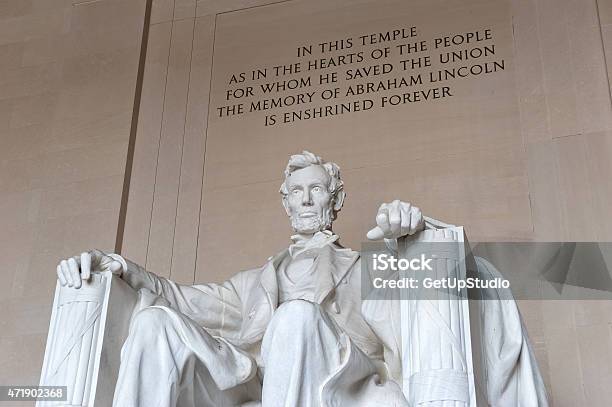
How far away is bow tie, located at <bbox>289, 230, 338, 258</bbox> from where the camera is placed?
15.4 feet

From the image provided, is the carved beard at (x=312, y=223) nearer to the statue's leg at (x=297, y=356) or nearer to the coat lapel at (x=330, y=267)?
the coat lapel at (x=330, y=267)

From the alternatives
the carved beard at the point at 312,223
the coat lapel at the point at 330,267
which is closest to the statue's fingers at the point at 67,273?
the coat lapel at the point at 330,267

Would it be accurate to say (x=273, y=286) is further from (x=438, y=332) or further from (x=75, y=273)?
(x=438, y=332)

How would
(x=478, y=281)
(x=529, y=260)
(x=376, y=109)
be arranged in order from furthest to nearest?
(x=376, y=109), (x=529, y=260), (x=478, y=281)

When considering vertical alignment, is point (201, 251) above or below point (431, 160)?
below

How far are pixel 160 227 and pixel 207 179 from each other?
40 cm

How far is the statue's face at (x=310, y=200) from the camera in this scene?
15.7 ft

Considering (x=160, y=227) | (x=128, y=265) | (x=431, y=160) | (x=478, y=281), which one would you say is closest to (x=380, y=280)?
(x=478, y=281)

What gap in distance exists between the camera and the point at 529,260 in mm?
5555

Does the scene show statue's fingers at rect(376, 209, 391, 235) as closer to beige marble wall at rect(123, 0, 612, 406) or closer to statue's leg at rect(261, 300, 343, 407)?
statue's leg at rect(261, 300, 343, 407)

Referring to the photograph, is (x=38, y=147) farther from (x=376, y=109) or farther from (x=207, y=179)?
(x=376, y=109)

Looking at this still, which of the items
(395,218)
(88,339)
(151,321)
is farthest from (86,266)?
(395,218)

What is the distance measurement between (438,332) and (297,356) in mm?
524

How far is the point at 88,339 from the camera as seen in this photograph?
400cm
